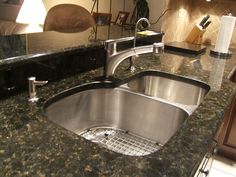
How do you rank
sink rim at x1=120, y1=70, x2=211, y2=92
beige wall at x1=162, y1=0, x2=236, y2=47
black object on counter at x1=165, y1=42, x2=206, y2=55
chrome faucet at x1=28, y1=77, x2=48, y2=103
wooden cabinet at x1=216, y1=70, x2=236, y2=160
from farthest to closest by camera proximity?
beige wall at x1=162, y1=0, x2=236, y2=47
wooden cabinet at x1=216, y1=70, x2=236, y2=160
black object on counter at x1=165, y1=42, x2=206, y2=55
sink rim at x1=120, y1=70, x2=211, y2=92
chrome faucet at x1=28, y1=77, x2=48, y2=103

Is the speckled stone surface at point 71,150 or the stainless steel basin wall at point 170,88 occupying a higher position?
the speckled stone surface at point 71,150

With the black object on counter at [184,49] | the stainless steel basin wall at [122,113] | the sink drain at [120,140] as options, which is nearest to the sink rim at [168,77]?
the stainless steel basin wall at [122,113]

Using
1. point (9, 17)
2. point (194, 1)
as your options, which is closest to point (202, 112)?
point (194, 1)

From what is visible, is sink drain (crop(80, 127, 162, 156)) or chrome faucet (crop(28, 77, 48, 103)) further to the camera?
sink drain (crop(80, 127, 162, 156))

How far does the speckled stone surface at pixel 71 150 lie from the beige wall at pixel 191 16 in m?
1.54

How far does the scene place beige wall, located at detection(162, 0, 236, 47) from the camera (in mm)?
2288

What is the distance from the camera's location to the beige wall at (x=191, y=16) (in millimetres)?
2288

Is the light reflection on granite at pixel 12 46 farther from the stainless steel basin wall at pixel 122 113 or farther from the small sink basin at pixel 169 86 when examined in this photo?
the small sink basin at pixel 169 86

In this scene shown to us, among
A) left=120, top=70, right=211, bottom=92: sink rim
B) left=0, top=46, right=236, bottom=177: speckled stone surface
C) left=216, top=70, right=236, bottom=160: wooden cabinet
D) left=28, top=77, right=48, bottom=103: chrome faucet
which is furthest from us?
left=216, top=70, right=236, bottom=160: wooden cabinet

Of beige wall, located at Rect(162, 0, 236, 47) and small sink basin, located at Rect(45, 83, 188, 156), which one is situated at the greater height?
beige wall, located at Rect(162, 0, 236, 47)

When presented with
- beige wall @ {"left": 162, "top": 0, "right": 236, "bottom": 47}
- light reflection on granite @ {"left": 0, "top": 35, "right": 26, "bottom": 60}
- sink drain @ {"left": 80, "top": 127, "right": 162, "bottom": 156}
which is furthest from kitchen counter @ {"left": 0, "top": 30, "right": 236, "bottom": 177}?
beige wall @ {"left": 162, "top": 0, "right": 236, "bottom": 47}

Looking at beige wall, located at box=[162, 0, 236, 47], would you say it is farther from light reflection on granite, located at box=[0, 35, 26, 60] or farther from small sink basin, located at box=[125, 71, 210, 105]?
light reflection on granite, located at box=[0, 35, 26, 60]

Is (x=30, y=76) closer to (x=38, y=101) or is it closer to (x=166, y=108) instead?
(x=38, y=101)

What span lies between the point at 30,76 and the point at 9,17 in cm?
326
